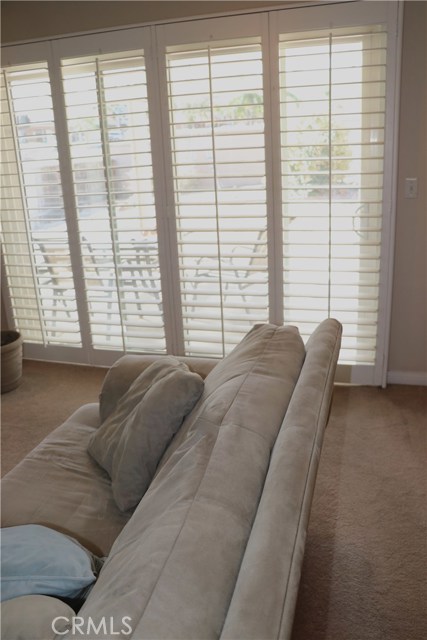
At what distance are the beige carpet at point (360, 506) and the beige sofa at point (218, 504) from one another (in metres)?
0.77

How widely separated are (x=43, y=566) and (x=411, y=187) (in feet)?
8.47

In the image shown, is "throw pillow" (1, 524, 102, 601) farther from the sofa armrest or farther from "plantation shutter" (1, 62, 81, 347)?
"plantation shutter" (1, 62, 81, 347)

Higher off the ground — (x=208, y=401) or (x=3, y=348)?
(x=208, y=401)

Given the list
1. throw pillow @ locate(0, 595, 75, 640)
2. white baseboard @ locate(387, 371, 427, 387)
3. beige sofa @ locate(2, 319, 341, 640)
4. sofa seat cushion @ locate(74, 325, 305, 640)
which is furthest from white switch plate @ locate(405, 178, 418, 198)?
throw pillow @ locate(0, 595, 75, 640)

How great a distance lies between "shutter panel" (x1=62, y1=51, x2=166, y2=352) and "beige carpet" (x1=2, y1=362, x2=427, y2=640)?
47cm

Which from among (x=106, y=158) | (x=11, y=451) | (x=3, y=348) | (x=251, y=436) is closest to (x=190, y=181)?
(x=106, y=158)

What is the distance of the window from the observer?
2.77 metres

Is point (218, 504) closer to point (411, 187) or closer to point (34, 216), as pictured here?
point (411, 187)

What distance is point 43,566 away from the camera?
3.34ft

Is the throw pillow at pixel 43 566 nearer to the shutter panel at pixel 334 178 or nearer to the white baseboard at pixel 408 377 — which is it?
the shutter panel at pixel 334 178

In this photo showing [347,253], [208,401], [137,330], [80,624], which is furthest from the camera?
[137,330]

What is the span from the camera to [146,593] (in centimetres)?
85

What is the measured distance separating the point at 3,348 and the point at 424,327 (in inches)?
99.2

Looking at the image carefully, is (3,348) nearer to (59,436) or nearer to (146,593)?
Answer: (59,436)
